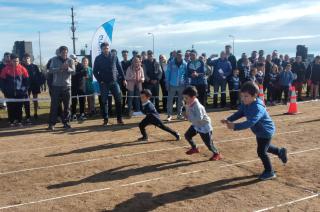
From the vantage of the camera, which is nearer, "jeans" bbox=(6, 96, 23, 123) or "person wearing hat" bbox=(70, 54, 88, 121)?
"jeans" bbox=(6, 96, 23, 123)

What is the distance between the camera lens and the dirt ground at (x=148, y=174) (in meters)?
5.68

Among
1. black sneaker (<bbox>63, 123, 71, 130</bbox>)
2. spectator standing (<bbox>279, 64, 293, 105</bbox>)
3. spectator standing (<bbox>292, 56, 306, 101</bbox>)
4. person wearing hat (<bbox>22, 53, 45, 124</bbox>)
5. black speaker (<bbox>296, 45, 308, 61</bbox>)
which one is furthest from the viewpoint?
black speaker (<bbox>296, 45, 308, 61</bbox>)

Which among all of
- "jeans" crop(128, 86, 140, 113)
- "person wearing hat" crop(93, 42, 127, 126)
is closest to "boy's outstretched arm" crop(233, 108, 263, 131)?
"person wearing hat" crop(93, 42, 127, 126)

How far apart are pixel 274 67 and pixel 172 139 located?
373 inches

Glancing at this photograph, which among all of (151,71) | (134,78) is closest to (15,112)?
(134,78)

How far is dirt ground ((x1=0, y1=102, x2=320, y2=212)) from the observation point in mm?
5680

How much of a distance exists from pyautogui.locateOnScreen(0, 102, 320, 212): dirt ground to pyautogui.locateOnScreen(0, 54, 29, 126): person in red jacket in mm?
1960

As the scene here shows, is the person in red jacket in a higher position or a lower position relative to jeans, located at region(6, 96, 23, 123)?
higher

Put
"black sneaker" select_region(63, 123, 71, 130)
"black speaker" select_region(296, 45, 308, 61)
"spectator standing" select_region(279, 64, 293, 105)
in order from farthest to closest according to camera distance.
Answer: "black speaker" select_region(296, 45, 308, 61) → "spectator standing" select_region(279, 64, 293, 105) → "black sneaker" select_region(63, 123, 71, 130)

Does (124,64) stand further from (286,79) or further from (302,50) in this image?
(302,50)

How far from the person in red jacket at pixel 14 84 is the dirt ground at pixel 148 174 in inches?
77.2

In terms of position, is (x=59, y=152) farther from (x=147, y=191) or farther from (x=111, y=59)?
(x=111, y=59)

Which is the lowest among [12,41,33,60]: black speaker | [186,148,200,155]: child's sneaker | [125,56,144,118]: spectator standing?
[186,148,200,155]: child's sneaker

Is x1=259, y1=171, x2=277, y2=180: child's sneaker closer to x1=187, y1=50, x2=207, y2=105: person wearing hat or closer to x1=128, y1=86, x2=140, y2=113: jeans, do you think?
x1=187, y1=50, x2=207, y2=105: person wearing hat
